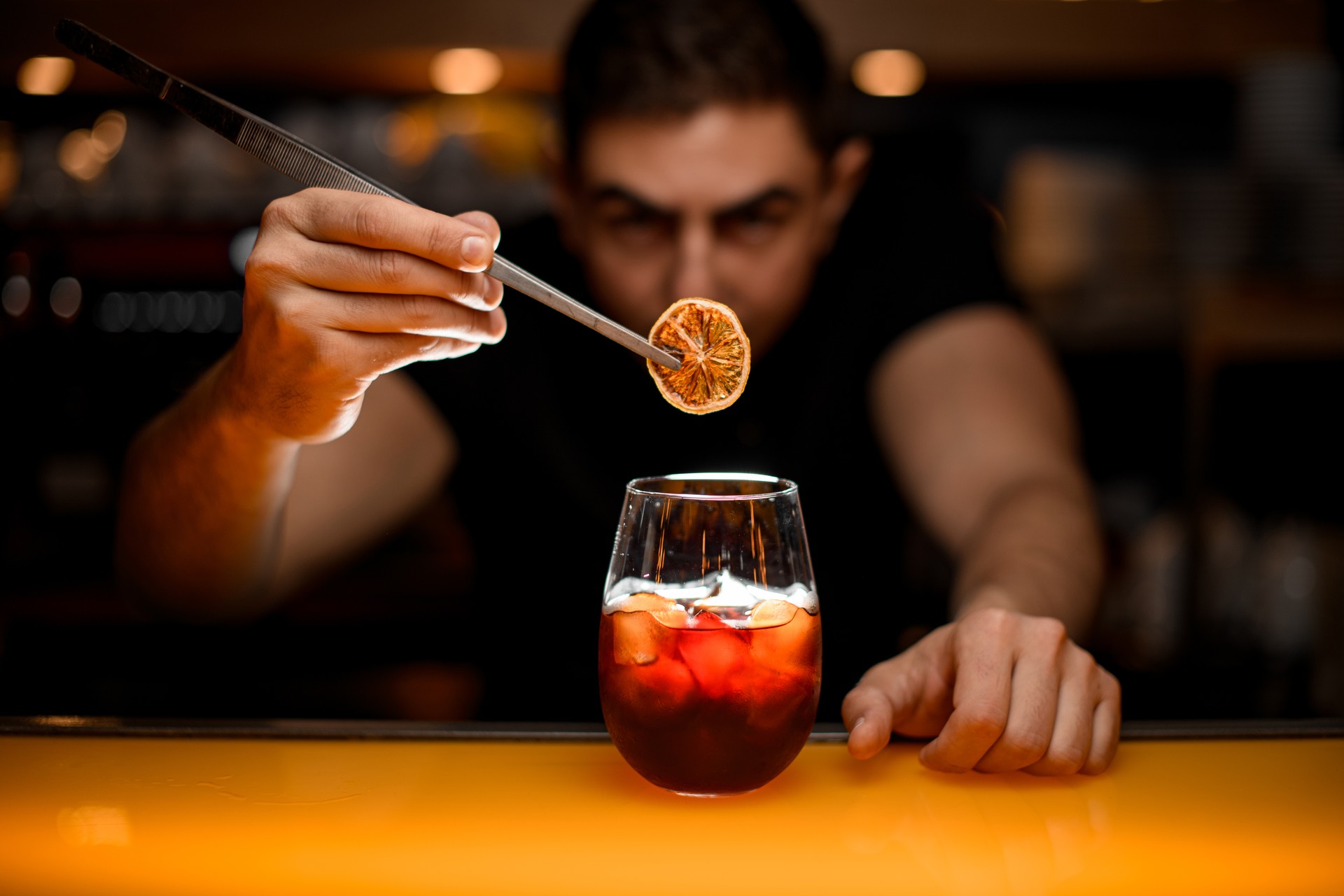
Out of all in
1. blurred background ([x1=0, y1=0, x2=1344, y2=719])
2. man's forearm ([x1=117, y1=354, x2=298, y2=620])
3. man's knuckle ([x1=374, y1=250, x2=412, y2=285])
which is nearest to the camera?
man's knuckle ([x1=374, y1=250, x2=412, y2=285])

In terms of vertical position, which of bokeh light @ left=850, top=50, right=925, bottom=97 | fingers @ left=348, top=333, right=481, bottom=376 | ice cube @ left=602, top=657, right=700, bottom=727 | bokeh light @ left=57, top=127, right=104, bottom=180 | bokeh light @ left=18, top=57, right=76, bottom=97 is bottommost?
ice cube @ left=602, top=657, right=700, bottom=727

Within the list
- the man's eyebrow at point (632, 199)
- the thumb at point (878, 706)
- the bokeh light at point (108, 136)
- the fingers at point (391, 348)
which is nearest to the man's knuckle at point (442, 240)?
the fingers at point (391, 348)

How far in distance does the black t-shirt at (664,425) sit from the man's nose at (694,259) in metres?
0.25

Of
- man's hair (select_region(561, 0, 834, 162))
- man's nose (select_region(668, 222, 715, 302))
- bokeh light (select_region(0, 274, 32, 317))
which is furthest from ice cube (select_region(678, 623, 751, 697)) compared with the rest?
bokeh light (select_region(0, 274, 32, 317))

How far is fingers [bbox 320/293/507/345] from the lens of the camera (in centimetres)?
93

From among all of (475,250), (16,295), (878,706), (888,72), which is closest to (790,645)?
(878,706)

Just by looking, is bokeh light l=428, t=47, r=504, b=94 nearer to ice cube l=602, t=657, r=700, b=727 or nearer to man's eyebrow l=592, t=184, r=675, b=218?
man's eyebrow l=592, t=184, r=675, b=218

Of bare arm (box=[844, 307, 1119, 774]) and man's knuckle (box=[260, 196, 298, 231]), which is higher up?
man's knuckle (box=[260, 196, 298, 231])

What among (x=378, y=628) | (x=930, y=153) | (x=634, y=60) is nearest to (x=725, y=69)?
(x=634, y=60)

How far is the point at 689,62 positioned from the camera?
1.67m

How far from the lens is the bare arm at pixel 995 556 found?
835mm

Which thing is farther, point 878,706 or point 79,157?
point 79,157

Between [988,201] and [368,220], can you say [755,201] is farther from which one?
[988,201]

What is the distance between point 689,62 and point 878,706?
1.14 meters
